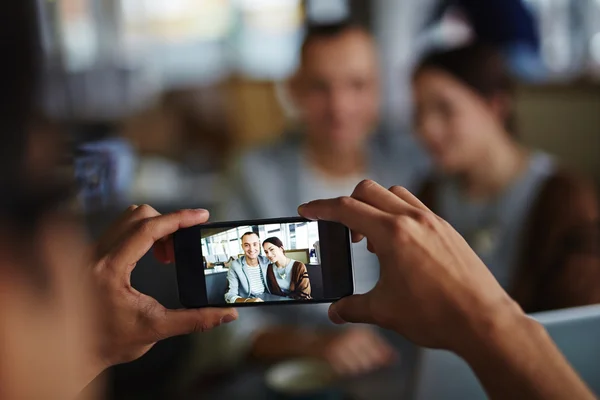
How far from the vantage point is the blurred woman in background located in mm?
537

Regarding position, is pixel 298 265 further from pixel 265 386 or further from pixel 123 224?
pixel 265 386

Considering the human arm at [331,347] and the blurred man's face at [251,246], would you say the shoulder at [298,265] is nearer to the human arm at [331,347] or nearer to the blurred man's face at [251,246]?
the blurred man's face at [251,246]

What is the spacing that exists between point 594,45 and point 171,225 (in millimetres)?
1719

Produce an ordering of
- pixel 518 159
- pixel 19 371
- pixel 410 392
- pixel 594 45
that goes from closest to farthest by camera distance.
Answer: pixel 19 371, pixel 410 392, pixel 518 159, pixel 594 45

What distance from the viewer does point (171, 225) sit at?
0.28 meters

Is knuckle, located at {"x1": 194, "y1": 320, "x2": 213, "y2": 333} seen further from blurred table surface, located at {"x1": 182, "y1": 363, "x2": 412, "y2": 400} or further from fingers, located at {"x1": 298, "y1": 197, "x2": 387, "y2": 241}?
blurred table surface, located at {"x1": 182, "y1": 363, "x2": 412, "y2": 400}

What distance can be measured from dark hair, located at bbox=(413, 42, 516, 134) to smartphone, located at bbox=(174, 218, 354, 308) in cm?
57

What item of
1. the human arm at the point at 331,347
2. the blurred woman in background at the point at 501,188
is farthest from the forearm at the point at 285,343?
the blurred woman in background at the point at 501,188

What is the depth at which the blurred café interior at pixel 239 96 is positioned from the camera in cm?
36

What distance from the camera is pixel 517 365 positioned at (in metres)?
0.29

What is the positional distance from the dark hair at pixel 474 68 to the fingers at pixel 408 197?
52 cm

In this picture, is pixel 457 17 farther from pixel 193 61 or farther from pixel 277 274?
pixel 193 61

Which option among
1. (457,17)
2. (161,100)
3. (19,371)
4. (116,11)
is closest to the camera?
(19,371)

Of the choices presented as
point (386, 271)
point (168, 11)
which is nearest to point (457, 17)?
point (386, 271)
